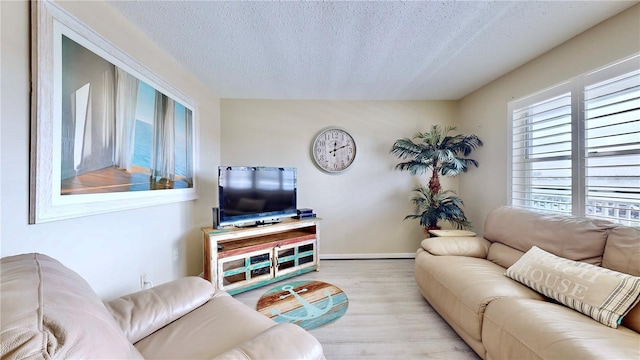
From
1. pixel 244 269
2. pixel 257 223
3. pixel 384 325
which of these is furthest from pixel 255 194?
pixel 384 325

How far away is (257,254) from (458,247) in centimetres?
203

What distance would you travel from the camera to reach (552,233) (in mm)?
1660

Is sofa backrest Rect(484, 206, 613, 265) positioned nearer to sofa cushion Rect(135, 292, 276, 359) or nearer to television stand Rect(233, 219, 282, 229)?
sofa cushion Rect(135, 292, 276, 359)

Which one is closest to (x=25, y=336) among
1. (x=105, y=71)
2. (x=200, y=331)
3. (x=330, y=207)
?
(x=200, y=331)

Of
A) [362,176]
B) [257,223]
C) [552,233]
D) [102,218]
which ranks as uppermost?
[362,176]

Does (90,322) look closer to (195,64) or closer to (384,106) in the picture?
(195,64)

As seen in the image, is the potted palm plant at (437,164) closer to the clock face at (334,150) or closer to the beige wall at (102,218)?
the clock face at (334,150)

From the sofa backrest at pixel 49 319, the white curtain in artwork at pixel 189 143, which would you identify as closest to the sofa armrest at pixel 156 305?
the sofa backrest at pixel 49 319

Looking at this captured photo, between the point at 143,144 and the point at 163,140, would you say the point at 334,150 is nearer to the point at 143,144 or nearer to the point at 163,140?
the point at 163,140

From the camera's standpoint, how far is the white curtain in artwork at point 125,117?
59.8 inches

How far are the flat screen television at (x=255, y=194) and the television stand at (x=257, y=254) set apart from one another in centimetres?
13

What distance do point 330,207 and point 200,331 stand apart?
7.69 feet

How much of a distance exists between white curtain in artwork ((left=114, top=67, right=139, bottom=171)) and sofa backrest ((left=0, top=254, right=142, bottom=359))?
0.96 meters

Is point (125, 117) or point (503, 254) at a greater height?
point (125, 117)
